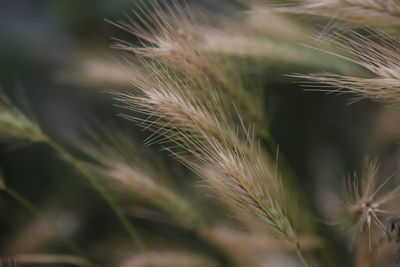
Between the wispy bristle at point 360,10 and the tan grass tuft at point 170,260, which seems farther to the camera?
the tan grass tuft at point 170,260

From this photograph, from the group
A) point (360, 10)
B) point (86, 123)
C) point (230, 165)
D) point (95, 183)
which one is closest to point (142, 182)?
point (95, 183)

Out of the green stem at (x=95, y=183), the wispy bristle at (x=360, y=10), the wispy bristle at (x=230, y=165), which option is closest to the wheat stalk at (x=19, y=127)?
A: the green stem at (x=95, y=183)

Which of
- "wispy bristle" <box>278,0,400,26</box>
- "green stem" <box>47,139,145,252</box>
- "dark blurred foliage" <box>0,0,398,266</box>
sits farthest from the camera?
"dark blurred foliage" <box>0,0,398,266</box>

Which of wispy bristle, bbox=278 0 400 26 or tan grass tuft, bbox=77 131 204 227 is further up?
wispy bristle, bbox=278 0 400 26

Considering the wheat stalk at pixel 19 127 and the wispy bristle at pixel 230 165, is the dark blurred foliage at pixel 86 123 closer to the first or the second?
the wheat stalk at pixel 19 127

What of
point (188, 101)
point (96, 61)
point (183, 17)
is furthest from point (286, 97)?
point (188, 101)

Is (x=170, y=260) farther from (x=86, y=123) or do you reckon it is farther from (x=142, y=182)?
(x=86, y=123)

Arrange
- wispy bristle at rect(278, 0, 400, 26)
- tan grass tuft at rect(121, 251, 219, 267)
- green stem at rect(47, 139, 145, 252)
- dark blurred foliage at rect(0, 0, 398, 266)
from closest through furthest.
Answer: wispy bristle at rect(278, 0, 400, 26)
green stem at rect(47, 139, 145, 252)
tan grass tuft at rect(121, 251, 219, 267)
dark blurred foliage at rect(0, 0, 398, 266)

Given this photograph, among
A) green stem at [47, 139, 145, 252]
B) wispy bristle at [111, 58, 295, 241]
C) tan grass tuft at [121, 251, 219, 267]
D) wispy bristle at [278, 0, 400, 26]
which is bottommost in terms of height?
tan grass tuft at [121, 251, 219, 267]

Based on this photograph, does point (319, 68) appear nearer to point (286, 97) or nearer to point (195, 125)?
point (195, 125)

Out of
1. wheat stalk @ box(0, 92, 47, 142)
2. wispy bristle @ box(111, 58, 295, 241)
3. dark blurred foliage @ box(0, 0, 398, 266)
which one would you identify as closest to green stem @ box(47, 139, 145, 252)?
wheat stalk @ box(0, 92, 47, 142)

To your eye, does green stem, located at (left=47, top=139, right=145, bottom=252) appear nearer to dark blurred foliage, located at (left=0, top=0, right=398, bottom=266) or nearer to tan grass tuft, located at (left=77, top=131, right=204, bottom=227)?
tan grass tuft, located at (left=77, top=131, right=204, bottom=227)

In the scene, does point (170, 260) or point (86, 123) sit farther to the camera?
point (86, 123)
